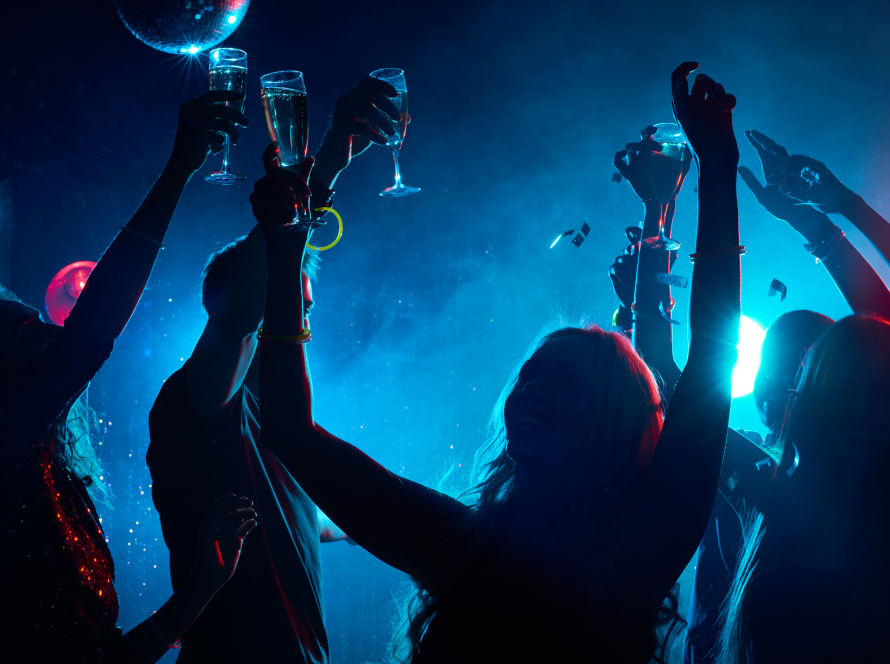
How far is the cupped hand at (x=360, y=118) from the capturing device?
1.11m

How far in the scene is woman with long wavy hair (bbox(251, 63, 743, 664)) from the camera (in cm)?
75


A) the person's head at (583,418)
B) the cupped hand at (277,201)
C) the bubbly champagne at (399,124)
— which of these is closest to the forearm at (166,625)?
the person's head at (583,418)

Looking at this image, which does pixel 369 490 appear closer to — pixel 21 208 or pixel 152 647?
pixel 152 647

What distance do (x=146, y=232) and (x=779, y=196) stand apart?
1929 mm

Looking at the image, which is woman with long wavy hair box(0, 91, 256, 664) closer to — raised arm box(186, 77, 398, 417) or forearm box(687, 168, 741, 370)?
raised arm box(186, 77, 398, 417)

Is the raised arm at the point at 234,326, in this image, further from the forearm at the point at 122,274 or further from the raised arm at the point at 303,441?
the raised arm at the point at 303,441

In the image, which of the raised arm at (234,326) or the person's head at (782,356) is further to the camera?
the person's head at (782,356)

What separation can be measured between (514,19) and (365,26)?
0.91 m

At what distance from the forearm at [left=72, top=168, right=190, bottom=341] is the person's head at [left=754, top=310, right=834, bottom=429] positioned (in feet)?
6.43

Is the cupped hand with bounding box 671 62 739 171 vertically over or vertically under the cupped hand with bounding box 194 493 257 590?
over

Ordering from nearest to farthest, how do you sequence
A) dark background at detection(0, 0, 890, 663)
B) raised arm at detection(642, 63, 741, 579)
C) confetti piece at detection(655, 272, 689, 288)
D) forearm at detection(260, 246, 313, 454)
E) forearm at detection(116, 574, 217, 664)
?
raised arm at detection(642, 63, 741, 579) < forearm at detection(260, 246, 313, 454) < forearm at detection(116, 574, 217, 664) < confetti piece at detection(655, 272, 689, 288) < dark background at detection(0, 0, 890, 663)

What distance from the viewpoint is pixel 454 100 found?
139 inches

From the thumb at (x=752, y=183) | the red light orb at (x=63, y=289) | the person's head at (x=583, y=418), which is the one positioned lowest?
the person's head at (x=583, y=418)

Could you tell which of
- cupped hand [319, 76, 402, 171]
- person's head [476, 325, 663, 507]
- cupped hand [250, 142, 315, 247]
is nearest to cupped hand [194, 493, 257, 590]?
person's head [476, 325, 663, 507]
